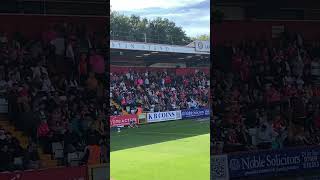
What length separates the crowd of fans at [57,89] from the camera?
5070 mm

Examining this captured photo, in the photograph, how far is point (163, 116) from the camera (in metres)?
21.0

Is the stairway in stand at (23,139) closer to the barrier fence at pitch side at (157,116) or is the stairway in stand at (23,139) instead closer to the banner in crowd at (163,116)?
the barrier fence at pitch side at (157,116)

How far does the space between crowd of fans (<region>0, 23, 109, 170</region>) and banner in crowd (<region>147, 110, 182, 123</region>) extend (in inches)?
574

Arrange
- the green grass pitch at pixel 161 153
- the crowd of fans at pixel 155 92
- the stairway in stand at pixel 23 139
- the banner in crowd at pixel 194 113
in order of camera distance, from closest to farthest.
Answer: the stairway in stand at pixel 23 139 → the green grass pitch at pixel 161 153 → the crowd of fans at pixel 155 92 → the banner in crowd at pixel 194 113

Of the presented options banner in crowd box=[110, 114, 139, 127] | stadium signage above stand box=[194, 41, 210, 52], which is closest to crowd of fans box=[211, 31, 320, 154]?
banner in crowd box=[110, 114, 139, 127]

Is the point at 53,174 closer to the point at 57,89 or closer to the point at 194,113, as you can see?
the point at 57,89

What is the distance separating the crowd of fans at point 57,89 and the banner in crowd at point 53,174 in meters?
0.09

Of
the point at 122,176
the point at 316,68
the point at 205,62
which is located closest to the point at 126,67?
the point at 205,62

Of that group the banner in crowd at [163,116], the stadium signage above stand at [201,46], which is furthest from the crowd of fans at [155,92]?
the stadium signage above stand at [201,46]

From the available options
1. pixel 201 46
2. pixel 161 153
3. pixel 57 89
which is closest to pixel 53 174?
pixel 57 89

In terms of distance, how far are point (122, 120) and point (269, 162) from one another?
12.3 meters

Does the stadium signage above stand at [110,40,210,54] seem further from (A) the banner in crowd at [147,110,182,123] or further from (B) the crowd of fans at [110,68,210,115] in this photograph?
(A) the banner in crowd at [147,110,182,123]

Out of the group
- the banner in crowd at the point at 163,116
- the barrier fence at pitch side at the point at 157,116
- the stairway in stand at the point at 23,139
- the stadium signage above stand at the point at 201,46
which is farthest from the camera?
the stadium signage above stand at the point at 201,46

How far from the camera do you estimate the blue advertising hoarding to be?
616 centimetres
